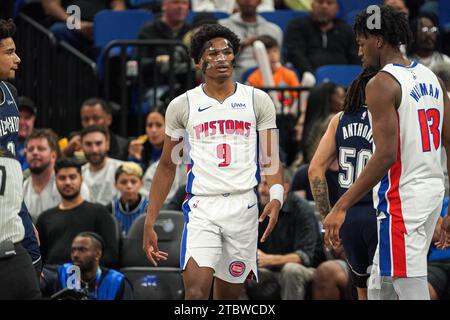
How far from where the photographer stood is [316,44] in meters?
14.1

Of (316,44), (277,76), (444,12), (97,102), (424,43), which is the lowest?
(97,102)

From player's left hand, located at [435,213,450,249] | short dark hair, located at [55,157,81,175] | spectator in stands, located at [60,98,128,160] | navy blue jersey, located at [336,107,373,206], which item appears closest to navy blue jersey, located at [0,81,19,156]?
navy blue jersey, located at [336,107,373,206]

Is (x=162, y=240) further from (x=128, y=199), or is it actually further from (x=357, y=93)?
(x=357, y=93)

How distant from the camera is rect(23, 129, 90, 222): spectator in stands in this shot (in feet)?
37.9

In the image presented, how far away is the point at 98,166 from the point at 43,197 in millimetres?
708

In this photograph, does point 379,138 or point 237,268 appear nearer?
point 379,138

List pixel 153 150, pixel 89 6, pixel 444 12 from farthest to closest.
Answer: pixel 444 12, pixel 89 6, pixel 153 150

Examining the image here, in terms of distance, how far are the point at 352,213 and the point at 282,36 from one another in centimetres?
678

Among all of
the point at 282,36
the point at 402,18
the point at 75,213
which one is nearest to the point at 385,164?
the point at 402,18

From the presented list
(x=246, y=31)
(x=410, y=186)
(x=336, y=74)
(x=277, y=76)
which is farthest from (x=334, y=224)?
(x=246, y=31)

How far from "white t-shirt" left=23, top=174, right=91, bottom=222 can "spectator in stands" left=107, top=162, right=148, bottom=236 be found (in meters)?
0.33

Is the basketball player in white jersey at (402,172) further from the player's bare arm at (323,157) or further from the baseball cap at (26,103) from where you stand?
the baseball cap at (26,103)

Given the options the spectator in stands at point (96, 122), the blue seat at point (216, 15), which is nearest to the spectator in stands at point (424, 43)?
the blue seat at point (216, 15)

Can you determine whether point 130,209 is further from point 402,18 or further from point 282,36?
point 402,18
